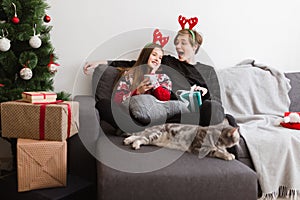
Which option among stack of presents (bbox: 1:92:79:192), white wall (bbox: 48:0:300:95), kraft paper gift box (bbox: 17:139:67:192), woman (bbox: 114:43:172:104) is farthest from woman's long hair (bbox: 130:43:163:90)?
kraft paper gift box (bbox: 17:139:67:192)

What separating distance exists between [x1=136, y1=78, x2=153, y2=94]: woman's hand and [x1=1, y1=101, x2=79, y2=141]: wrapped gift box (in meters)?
0.52

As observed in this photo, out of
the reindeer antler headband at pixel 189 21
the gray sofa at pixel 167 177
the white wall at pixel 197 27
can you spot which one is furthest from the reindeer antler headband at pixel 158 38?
the gray sofa at pixel 167 177

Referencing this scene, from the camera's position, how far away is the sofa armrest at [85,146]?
6.37 feet

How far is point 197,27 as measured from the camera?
2.88 meters

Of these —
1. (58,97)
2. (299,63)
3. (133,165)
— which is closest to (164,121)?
(133,165)

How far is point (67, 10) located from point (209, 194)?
1.78 metres

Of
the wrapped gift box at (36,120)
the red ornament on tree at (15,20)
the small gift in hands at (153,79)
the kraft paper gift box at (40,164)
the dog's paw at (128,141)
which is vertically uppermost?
the red ornament on tree at (15,20)

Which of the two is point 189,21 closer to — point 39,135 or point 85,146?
point 85,146

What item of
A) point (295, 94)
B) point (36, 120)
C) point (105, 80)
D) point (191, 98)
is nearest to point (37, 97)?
point (36, 120)

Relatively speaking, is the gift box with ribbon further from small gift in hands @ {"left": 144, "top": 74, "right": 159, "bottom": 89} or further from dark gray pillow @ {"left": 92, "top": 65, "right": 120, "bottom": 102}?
dark gray pillow @ {"left": 92, "top": 65, "right": 120, "bottom": 102}

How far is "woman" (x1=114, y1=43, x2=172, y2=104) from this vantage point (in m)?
2.28

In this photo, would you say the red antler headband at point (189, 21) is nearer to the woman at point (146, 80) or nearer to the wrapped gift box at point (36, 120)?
the woman at point (146, 80)

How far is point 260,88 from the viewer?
2.67 meters

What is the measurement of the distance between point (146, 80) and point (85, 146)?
2.07ft
